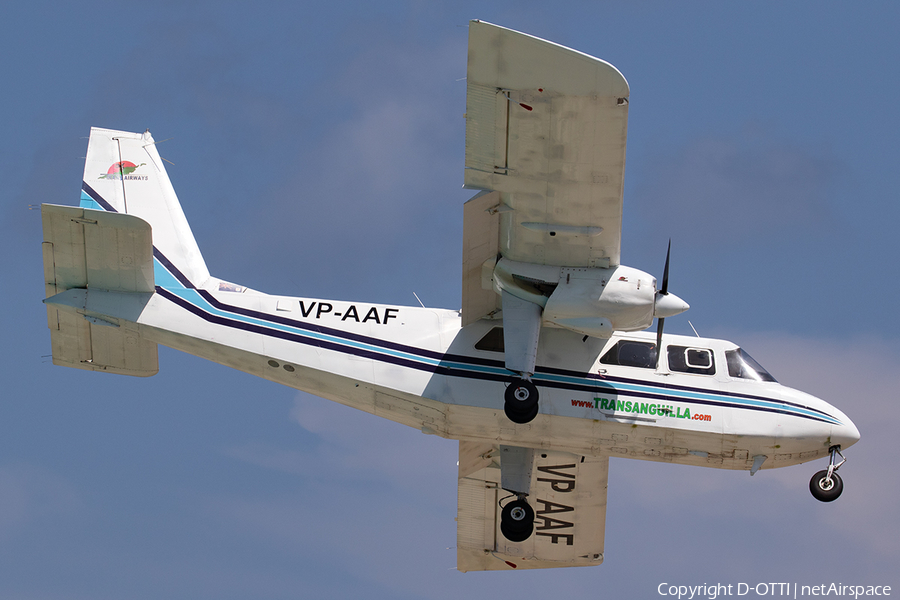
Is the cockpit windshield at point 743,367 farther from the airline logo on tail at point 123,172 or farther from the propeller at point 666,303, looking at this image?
the airline logo on tail at point 123,172

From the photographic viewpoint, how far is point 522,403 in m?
20.9

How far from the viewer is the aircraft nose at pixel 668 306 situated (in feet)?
68.6

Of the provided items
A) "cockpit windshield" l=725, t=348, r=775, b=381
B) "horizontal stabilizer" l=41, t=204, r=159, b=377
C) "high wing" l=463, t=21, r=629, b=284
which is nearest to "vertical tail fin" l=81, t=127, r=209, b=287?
"horizontal stabilizer" l=41, t=204, r=159, b=377

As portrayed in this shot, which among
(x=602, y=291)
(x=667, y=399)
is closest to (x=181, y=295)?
(x=602, y=291)

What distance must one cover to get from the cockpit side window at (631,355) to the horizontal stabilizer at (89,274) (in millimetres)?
9241

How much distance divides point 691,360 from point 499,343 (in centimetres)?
385

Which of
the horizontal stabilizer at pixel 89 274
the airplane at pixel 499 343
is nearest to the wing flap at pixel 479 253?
the airplane at pixel 499 343

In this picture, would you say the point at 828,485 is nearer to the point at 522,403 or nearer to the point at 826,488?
the point at 826,488

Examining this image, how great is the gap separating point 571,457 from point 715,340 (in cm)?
478

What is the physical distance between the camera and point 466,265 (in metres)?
21.6

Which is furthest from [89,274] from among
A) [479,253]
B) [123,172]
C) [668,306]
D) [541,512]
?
[541,512]

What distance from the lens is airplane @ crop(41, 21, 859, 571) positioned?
20.9 metres

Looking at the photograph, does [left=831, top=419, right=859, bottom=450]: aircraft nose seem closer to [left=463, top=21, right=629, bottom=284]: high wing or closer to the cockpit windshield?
the cockpit windshield

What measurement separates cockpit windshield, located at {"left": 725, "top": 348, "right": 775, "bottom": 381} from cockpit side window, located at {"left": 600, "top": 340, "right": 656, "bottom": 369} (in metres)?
1.55
